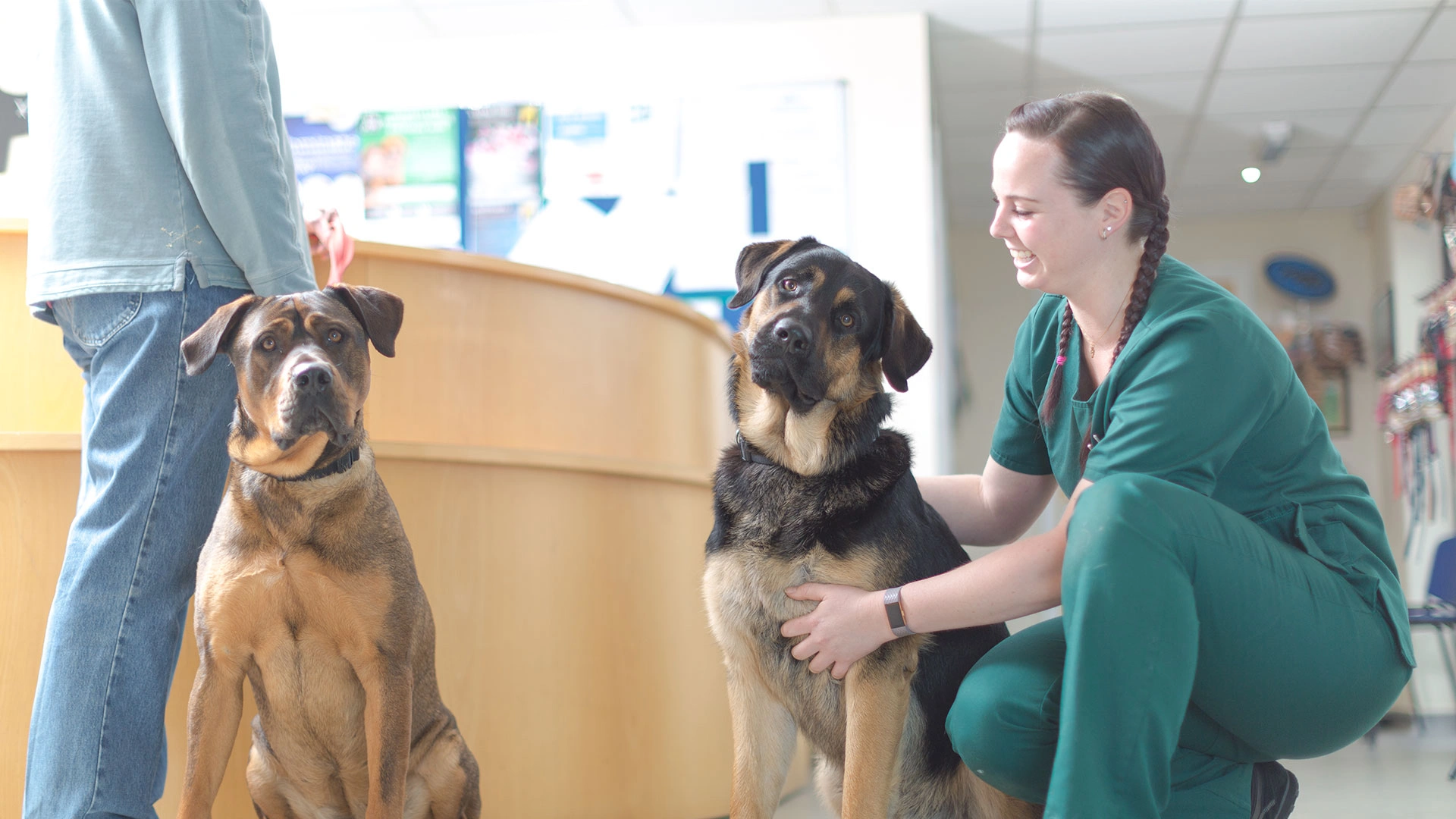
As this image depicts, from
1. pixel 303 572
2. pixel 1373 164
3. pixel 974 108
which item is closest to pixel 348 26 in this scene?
pixel 974 108

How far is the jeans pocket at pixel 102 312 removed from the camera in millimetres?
1666

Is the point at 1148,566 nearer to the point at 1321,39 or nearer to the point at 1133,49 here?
the point at 1133,49

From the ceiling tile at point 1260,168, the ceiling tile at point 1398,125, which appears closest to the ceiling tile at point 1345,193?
the ceiling tile at point 1260,168

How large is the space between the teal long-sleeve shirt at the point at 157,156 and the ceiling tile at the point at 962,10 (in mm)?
3746

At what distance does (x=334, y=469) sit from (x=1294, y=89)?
5.98 meters

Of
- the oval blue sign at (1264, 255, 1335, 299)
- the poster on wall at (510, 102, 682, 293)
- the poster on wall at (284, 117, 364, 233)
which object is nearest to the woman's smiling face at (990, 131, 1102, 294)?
the poster on wall at (510, 102, 682, 293)

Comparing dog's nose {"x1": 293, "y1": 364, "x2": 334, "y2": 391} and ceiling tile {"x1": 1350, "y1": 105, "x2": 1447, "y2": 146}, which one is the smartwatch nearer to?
dog's nose {"x1": 293, "y1": 364, "x2": 334, "y2": 391}

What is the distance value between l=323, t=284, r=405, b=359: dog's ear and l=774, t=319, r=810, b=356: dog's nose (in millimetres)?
631

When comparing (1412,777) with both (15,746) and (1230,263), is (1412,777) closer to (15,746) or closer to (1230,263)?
(15,746)

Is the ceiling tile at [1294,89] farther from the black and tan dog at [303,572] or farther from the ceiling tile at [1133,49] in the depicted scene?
the black and tan dog at [303,572]

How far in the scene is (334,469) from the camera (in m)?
1.61

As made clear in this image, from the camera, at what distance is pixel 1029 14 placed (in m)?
4.95

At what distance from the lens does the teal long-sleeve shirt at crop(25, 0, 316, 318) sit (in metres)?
1.65

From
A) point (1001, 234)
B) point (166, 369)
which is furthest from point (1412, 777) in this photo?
point (166, 369)
